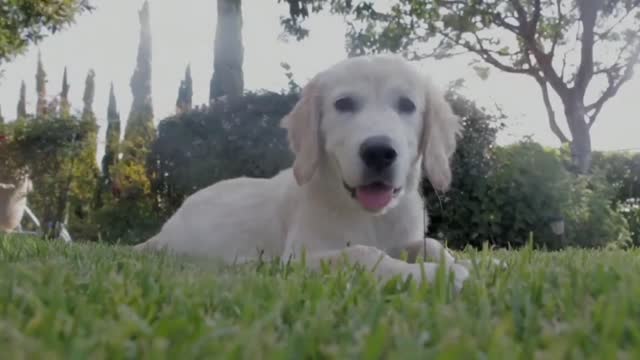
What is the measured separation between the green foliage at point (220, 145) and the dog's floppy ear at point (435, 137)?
18.7 ft

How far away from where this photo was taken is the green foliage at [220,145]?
33.0 feet

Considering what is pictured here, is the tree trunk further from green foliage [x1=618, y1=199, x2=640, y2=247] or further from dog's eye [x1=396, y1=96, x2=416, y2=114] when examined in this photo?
dog's eye [x1=396, y1=96, x2=416, y2=114]

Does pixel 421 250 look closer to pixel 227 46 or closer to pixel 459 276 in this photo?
pixel 459 276

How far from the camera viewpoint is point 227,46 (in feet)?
49.3

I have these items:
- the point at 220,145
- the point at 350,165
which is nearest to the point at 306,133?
the point at 350,165

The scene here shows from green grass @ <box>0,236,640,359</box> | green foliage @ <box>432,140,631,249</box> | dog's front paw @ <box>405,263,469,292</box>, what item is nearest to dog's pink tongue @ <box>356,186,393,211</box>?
dog's front paw @ <box>405,263,469,292</box>

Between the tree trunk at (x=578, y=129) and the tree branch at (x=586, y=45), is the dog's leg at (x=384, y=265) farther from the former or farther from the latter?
the tree branch at (x=586, y=45)

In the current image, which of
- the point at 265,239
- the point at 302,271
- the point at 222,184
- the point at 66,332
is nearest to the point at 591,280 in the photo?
the point at 302,271

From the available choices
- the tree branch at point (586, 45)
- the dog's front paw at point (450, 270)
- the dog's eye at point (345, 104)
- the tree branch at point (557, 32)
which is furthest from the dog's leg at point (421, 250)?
the tree branch at point (557, 32)

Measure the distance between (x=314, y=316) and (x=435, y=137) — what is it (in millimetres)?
2690

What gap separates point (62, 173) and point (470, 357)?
1454 centimetres

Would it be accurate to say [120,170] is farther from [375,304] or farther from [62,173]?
[375,304]

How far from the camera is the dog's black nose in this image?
3631 millimetres

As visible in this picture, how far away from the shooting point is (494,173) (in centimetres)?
1016
